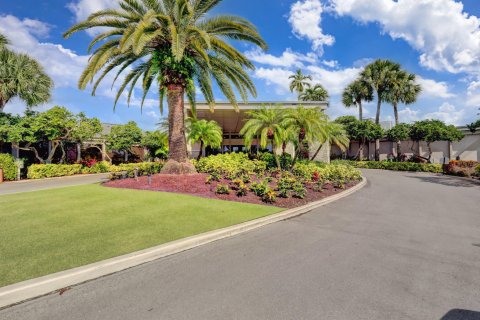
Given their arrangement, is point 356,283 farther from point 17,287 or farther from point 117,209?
point 117,209

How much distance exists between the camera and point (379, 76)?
117 ft

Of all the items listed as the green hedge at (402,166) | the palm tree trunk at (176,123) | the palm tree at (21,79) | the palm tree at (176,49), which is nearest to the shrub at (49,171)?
the palm tree at (21,79)

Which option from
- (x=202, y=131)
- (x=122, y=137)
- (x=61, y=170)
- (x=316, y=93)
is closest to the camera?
Answer: (x=61, y=170)

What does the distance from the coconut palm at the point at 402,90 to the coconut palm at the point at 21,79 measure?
41728 mm

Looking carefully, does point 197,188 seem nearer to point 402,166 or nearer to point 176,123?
point 176,123

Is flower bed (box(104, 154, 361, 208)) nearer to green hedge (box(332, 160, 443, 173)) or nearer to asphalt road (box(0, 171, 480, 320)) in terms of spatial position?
asphalt road (box(0, 171, 480, 320))

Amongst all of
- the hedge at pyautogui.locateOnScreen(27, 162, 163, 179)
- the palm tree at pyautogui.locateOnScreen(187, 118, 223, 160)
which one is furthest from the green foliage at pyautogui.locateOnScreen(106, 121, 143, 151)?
the palm tree at pyautogui.locateOnScreen(187, 118, 223, 160)

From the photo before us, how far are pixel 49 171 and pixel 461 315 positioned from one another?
2533cm

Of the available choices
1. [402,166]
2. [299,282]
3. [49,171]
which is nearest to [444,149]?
[402,166]

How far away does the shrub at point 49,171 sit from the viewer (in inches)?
773

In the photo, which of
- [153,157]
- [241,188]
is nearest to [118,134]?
[153,157]

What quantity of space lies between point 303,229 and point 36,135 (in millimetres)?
22773

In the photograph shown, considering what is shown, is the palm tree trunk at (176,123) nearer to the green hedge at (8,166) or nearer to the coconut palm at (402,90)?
the green hedge at (8,166)

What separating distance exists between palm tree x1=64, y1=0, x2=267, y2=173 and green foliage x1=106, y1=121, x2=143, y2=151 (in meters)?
13.9
